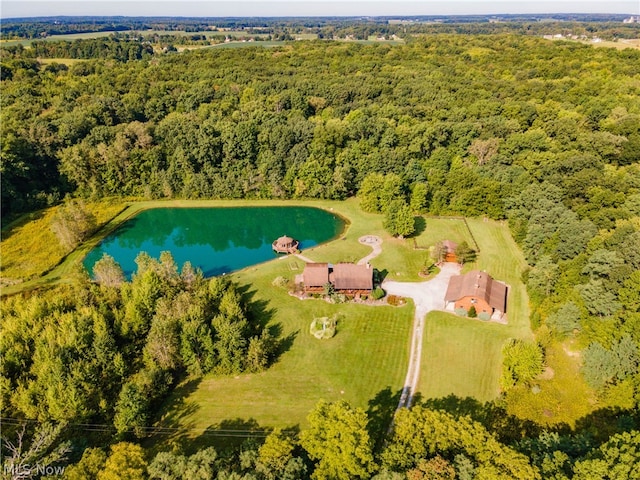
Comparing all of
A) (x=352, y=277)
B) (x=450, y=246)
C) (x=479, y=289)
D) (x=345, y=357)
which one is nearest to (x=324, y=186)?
(x=450, y=246)

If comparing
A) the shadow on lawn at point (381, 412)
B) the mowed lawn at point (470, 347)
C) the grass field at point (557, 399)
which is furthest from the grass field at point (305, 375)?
the grass field at point (557, 399)

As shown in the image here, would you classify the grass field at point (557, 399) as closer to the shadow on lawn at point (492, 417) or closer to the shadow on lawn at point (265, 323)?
the shadow on lawn at point (492, 417)

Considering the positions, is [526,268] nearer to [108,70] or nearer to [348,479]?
[348,479]

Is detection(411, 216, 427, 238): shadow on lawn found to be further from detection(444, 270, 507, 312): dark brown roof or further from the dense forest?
detection(444, 270, 507, 312): dark brown roof

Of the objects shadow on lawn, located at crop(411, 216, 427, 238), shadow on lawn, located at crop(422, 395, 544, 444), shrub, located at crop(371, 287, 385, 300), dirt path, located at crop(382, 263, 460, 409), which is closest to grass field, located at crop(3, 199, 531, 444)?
dirt path, located at crop(382, 263, 460, 409)

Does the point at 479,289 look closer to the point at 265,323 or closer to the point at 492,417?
the point at 492,417

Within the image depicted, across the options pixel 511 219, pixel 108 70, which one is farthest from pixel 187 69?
pixel 511 219
